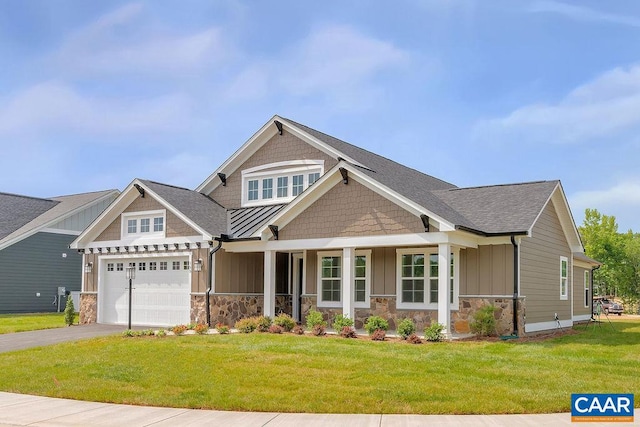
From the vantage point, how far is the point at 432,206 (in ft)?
64.0

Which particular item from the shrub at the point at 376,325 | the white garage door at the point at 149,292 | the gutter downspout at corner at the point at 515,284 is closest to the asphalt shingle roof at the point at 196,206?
the white garage door at the point at 149,292

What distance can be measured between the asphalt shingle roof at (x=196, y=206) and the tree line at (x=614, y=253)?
35.9 m

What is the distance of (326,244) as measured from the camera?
20.5m

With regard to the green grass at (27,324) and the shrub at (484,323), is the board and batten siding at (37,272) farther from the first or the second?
the shrub at (484,323)

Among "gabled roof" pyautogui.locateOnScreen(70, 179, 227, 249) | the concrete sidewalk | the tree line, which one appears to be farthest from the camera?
the tree line

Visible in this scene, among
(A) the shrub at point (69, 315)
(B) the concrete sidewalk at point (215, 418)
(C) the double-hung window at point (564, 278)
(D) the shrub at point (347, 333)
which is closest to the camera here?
(B) the concrete sidewalk at point (215, 418)

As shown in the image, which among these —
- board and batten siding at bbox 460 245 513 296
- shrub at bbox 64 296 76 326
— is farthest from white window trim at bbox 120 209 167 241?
board and batten siding at bbox 460 245 513 296

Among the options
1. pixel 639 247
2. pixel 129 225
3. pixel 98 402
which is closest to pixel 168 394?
pixel 98 402

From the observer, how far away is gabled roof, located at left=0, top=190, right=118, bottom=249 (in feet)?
110

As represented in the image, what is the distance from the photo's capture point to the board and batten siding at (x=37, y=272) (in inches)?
1282

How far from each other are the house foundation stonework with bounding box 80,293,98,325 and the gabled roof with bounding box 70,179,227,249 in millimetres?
2000

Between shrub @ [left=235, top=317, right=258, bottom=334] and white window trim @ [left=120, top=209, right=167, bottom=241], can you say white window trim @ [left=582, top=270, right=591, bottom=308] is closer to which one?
shrub @ [left=235, top=317, right=258, bottom=334]

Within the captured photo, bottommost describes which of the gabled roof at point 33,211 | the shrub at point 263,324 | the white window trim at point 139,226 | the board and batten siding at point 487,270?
the shrub at point 263,324

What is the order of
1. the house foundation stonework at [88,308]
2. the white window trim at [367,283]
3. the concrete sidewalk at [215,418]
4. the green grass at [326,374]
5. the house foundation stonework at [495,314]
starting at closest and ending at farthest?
the concrete sidewalk at [215,418]
the green grass at [326,374]
the house foundation stonework at [495,314]
the white window trim at [367,283]
the house foundation stonework at [88,308]
